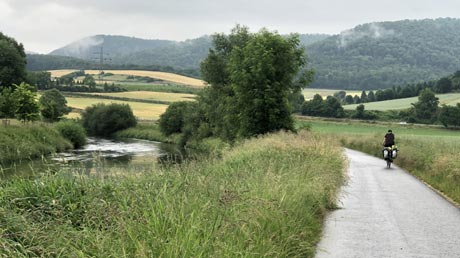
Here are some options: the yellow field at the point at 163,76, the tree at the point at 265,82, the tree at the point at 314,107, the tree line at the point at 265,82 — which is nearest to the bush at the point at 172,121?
the tree at the point at 314,107

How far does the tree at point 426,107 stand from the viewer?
86188 mm

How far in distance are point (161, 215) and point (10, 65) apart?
243ft

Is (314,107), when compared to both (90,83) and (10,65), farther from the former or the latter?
(90,83)

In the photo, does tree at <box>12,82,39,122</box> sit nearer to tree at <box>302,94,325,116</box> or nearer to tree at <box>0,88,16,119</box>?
tree at <box>0,88,16,119</box>

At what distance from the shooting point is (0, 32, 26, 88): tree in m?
70.4

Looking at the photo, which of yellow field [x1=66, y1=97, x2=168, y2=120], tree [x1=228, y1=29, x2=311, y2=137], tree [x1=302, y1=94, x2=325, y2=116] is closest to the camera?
tree [x1=228, y1=29, x2=311, y2=137]

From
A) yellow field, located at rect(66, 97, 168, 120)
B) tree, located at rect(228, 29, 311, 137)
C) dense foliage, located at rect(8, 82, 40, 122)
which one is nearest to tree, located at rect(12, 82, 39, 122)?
dense foliage, located at rect(8, 82, 40, 122)

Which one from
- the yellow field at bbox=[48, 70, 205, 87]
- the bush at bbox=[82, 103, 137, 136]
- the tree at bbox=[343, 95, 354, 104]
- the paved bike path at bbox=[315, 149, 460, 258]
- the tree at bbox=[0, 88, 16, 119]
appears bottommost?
the bush at bbox=[82, 103, 137, 136]

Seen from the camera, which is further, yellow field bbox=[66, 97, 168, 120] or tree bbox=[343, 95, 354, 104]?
tree bbox=[343, 95, 354, 104]

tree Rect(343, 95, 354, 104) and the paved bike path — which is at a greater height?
tree Rect(343, 95, 354, 104)

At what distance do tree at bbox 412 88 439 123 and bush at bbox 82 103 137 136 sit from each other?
5352cm

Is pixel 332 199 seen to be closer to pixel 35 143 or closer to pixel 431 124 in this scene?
pixel 35 143

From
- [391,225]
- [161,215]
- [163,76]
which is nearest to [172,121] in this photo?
[391,225]

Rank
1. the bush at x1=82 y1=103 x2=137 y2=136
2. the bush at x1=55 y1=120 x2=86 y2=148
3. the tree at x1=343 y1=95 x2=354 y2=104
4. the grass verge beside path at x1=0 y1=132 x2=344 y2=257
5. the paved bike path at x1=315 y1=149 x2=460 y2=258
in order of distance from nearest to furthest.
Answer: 1. the grass verge beside path at x1=0 y1=132 x2=344 y2=257
2. the paved bike path at x1=315 y1=149 x2=460 y2=258
3. the bush at x1=55 y1=120 x2=86 y2=148
4. the bush at x1=82 y1=103 x2=137 y2=136
5. the tree at x1=343 y1=95 x2=354 y2=104
